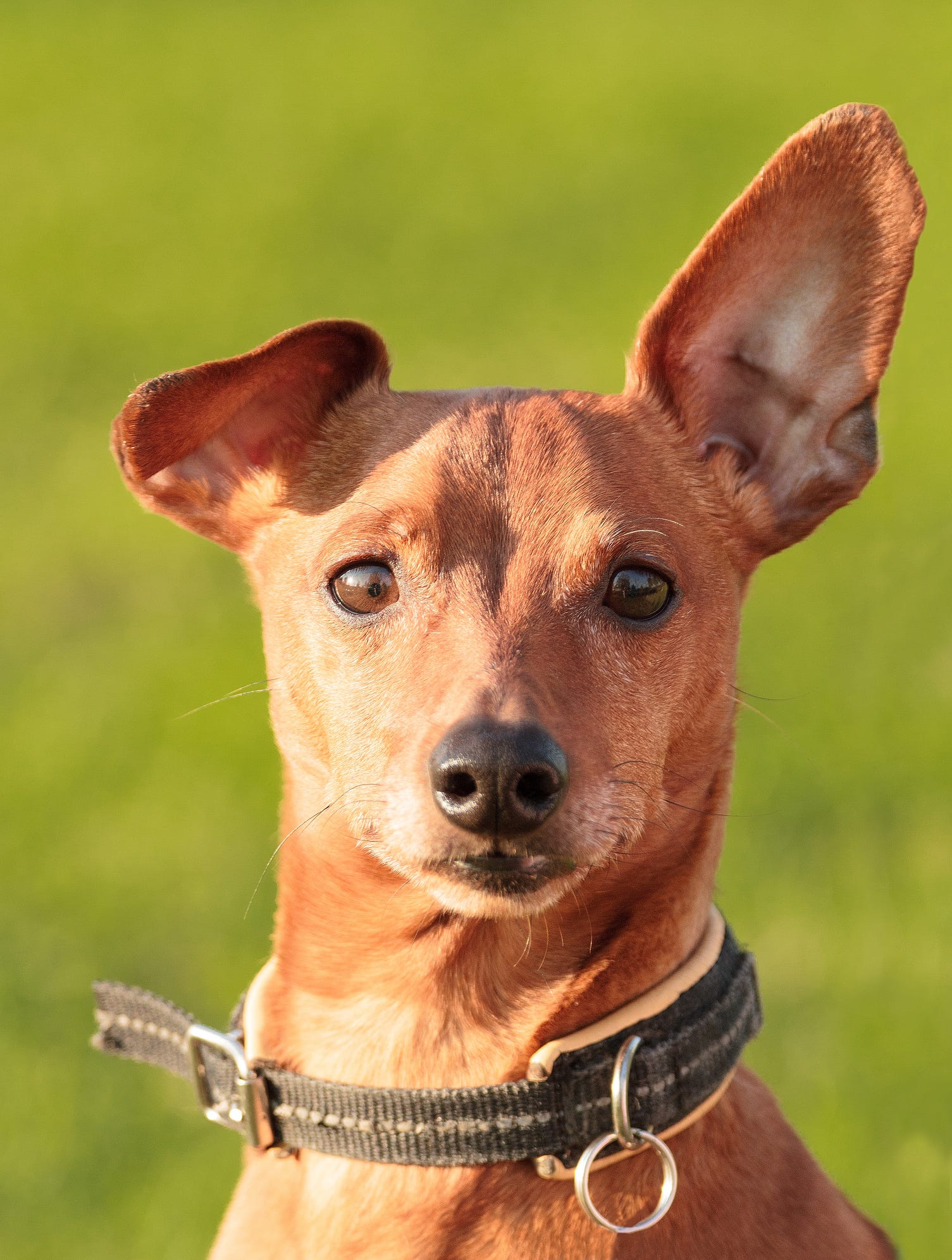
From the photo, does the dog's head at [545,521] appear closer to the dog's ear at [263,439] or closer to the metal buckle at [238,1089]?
the dog's ear at [263,439]

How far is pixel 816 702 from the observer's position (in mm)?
7730

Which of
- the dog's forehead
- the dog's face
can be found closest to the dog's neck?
the dog's face

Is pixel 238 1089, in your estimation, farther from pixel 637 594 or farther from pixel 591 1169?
pixel 637 594

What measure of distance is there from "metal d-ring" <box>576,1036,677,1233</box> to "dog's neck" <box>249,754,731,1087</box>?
0.19 metres

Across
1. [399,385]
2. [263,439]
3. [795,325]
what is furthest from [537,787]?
[399,385]

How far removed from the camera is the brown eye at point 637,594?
3293mm

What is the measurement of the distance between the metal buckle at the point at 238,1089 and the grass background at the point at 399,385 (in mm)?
1754

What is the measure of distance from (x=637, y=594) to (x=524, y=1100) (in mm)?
1038

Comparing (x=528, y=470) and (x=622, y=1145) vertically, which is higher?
(x=528, y=470)

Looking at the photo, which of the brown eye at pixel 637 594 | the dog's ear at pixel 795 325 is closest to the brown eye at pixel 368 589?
the brown eye at pixel 637 594

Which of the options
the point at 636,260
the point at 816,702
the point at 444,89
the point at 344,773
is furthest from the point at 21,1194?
the point at 444,89

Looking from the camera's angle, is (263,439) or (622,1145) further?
(263,439)

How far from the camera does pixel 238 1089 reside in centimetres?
320

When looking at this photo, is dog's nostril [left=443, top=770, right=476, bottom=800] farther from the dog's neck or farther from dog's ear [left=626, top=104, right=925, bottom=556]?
dog's ear [left=626, top=104, right=925, bottom=556]
